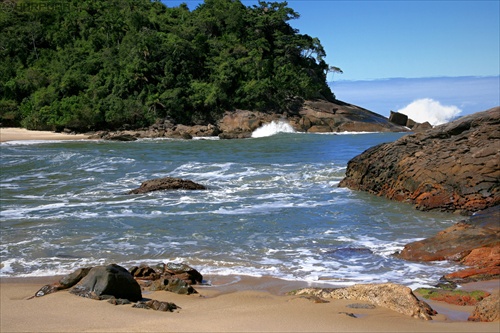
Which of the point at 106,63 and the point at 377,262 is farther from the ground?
the point at 106,63

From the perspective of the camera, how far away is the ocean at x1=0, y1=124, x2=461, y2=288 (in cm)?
823

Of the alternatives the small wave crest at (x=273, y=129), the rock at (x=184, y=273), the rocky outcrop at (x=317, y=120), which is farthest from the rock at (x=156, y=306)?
the rocky outcrop at (x=317, y=120)

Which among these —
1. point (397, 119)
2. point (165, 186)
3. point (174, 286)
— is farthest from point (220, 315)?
point (397, 119)

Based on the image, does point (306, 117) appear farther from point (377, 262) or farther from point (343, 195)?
point (377, 262)

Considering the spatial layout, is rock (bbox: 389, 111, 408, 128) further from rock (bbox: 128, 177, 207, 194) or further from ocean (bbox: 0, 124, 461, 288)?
rock (bbox: 128, 177, 207, 194)

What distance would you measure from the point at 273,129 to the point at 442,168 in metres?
35.2

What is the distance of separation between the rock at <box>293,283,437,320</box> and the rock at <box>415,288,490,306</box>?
1.85ft

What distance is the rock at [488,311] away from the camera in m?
5.07

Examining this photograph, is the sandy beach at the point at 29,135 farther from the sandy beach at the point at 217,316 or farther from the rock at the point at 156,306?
the rock at the point at 156,306

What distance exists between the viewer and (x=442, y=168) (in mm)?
12711

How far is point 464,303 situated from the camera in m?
5.95

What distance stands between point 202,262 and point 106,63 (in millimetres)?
47976

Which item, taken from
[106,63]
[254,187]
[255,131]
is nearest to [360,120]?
[255,131]

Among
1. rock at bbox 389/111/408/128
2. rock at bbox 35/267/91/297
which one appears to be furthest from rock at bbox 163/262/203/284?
rock at bbox 389/111/408/128
